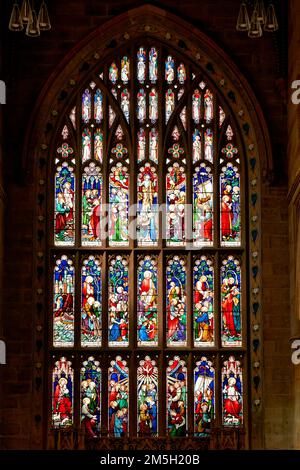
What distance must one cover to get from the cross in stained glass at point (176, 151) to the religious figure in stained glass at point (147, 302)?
6.62 ft

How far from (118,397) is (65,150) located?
479 cm

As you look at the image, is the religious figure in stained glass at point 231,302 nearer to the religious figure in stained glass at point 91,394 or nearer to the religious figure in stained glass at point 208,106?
the religious figure in stained glass at point 91,394

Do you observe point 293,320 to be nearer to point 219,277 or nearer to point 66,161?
point 219,277

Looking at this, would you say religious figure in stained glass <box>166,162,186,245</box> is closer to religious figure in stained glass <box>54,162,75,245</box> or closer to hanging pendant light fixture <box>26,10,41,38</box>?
religious figure in stained glass <box>54,162,75,245</box>

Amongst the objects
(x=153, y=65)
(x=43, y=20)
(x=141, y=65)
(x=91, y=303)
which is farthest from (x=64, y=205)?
(x=43, y=20)

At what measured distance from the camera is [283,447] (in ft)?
110

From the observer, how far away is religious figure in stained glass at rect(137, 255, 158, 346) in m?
34.3

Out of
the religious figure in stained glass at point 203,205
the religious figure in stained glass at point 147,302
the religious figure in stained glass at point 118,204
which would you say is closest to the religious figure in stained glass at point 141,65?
the religious figure in stained glass at point 118,204

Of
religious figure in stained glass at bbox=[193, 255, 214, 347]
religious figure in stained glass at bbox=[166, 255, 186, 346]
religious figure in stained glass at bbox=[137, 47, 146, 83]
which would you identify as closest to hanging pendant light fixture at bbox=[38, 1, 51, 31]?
religious figure in stained glass at bbox=[137, 47, 146, 83]

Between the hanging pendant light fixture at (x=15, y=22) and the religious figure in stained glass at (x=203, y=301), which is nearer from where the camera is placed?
the hanging pendant light fixture at (x=15, y=22)

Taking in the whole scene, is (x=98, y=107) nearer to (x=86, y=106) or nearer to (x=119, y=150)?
(x=86, y=106)

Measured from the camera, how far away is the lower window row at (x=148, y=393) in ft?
111

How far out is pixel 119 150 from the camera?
3500cm

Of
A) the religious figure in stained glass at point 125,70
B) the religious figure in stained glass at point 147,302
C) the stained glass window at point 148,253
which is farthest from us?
the religious figure in stained glass at point 125,70
